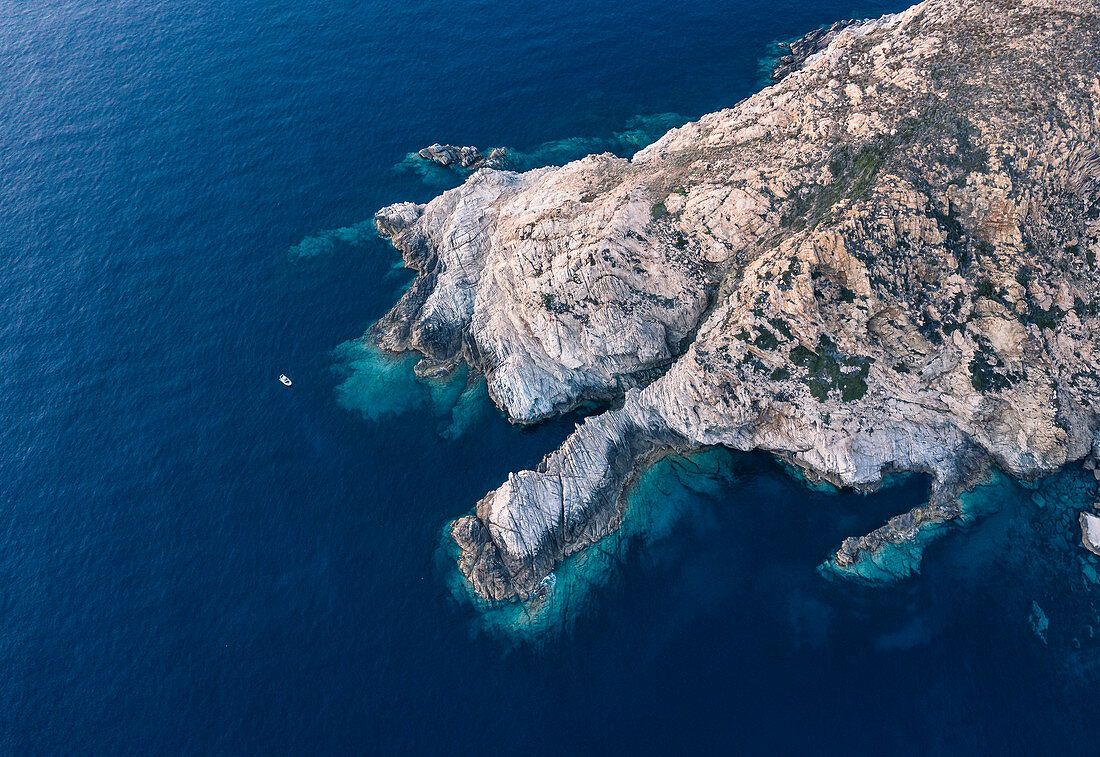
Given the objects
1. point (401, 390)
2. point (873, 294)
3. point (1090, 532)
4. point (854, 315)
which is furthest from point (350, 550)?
point (1090, 532)

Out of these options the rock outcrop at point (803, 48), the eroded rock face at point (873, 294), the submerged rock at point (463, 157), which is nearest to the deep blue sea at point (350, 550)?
the submerged rock at point (463, 157)

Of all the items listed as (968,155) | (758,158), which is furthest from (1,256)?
(968,155)

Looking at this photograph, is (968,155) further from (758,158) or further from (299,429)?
(299,429)

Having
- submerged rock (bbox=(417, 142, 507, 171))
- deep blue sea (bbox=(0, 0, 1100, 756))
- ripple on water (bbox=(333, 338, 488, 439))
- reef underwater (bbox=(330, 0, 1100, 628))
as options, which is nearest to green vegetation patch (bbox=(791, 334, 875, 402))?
reef underwater (bbox=(330, 0, 1100, 628))

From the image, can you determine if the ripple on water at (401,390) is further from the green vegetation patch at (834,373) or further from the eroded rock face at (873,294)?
the green vegetation patch at (834,373)

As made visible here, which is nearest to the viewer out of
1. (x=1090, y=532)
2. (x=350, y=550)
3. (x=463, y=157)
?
(x=1090, y=532)

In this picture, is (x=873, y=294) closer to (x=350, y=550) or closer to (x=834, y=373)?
(x=834, y=373)
